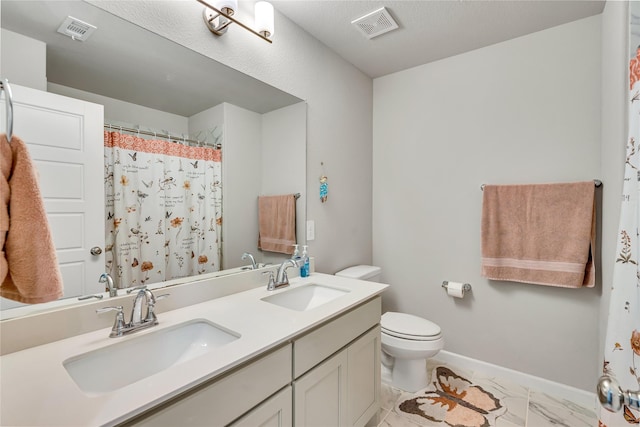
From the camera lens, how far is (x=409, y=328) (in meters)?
1.91

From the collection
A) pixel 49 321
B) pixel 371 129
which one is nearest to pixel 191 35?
pixel 49 321

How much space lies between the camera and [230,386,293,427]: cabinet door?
0.89 meters

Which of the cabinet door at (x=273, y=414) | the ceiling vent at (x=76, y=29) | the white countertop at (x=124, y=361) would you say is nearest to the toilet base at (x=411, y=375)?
the white countertop at (x=124, y=361)

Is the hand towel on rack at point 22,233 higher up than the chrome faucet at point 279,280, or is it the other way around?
the hand towel on rack at point 22,233

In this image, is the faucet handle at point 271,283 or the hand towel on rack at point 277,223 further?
the hand towel on rack at point 277,223

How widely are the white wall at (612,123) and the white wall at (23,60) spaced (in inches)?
88.6

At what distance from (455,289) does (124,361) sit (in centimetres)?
207

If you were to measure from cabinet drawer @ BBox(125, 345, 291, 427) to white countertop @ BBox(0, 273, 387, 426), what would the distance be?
51mm

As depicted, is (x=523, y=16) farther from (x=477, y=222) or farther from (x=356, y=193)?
(x=356, y=193)

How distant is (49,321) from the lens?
0.92 meters

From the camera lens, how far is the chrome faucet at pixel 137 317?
97 cm

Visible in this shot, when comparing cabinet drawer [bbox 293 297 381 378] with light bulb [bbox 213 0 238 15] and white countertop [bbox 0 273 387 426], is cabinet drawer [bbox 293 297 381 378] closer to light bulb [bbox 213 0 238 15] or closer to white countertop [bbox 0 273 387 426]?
white countertop [bbox 0 273 387 426]

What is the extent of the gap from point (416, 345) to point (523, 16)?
2.16m

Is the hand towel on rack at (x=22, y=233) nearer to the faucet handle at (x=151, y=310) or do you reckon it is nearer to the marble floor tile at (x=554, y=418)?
the faucet handle at (x=151, y=310)
